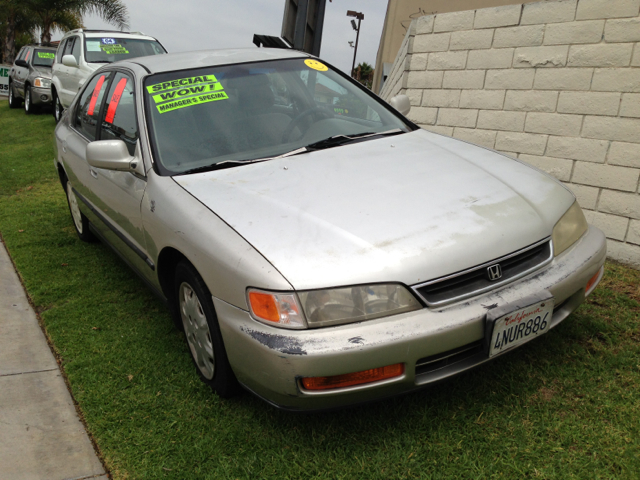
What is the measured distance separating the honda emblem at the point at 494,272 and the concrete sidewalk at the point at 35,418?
178 cm

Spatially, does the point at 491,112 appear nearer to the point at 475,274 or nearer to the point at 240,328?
the point at 475,274

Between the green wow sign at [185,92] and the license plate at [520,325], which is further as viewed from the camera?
the green wow sign at [185,92]

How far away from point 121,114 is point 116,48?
7.25 meters

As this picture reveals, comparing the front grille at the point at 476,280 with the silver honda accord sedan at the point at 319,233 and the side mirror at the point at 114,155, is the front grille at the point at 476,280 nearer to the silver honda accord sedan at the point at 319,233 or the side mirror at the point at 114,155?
the silver honda accord sedan at the point at 319,233

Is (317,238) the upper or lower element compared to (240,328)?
upper

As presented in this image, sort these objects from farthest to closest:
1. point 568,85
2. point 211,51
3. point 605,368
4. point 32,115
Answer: point 32,115 < point 568,85 < point 211,51 < point 605,368

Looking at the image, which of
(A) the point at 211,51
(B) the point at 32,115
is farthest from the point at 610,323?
(B) the point at 32,115

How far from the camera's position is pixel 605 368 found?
2840mm

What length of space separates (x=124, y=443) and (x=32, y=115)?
15.0 metres

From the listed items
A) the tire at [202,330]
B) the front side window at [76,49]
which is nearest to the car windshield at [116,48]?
the front side window at [76,49]

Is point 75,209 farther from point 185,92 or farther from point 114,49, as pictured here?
point 114,49

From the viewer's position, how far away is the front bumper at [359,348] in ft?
6.77

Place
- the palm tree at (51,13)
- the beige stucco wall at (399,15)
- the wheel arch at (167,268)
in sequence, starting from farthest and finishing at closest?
the palm tree at (51,13), the beige stucco wall at (399,15), the wheel arch at (167,268)

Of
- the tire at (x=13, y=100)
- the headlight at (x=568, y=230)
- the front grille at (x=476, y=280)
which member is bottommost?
the tire at (x=13, y=100)
